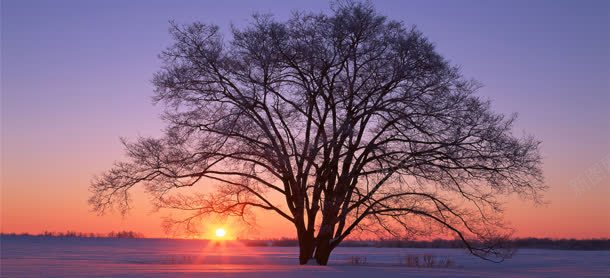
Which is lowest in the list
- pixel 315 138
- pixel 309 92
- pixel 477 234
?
pixel 477 234

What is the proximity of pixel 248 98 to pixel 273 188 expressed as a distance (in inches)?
120

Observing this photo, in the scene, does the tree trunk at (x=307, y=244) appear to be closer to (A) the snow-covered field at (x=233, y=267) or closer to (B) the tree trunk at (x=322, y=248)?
(B) the tree trunk at (x=322, y=248)

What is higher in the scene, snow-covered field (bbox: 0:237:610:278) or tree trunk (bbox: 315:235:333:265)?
tree trunk (bbox: 315:235:333:265)

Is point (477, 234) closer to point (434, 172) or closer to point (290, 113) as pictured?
point (434, 172)

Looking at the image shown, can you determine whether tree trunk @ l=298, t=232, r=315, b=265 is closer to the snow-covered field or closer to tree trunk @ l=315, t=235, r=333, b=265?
tree trunk @ l=315, t=235, r=333, b=265

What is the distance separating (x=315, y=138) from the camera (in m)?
22.9

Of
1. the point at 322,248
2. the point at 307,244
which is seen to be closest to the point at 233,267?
the point at 307,244

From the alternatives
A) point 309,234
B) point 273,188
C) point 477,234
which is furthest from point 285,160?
point 477,234

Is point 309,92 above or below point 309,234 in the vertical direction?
above

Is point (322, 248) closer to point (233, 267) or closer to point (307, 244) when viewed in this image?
point (307, 244)

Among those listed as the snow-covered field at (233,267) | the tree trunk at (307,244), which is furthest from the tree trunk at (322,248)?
the snow-covered field at (233,267)

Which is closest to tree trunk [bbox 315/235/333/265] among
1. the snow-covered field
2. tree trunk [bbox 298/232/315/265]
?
tree trunk [bbox 298/232/315/265]

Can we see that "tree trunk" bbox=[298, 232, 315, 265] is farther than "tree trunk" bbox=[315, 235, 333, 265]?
Yes

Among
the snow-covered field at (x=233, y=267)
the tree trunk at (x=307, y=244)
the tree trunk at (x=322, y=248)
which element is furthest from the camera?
the tree trunk at (x=307, y=244)
